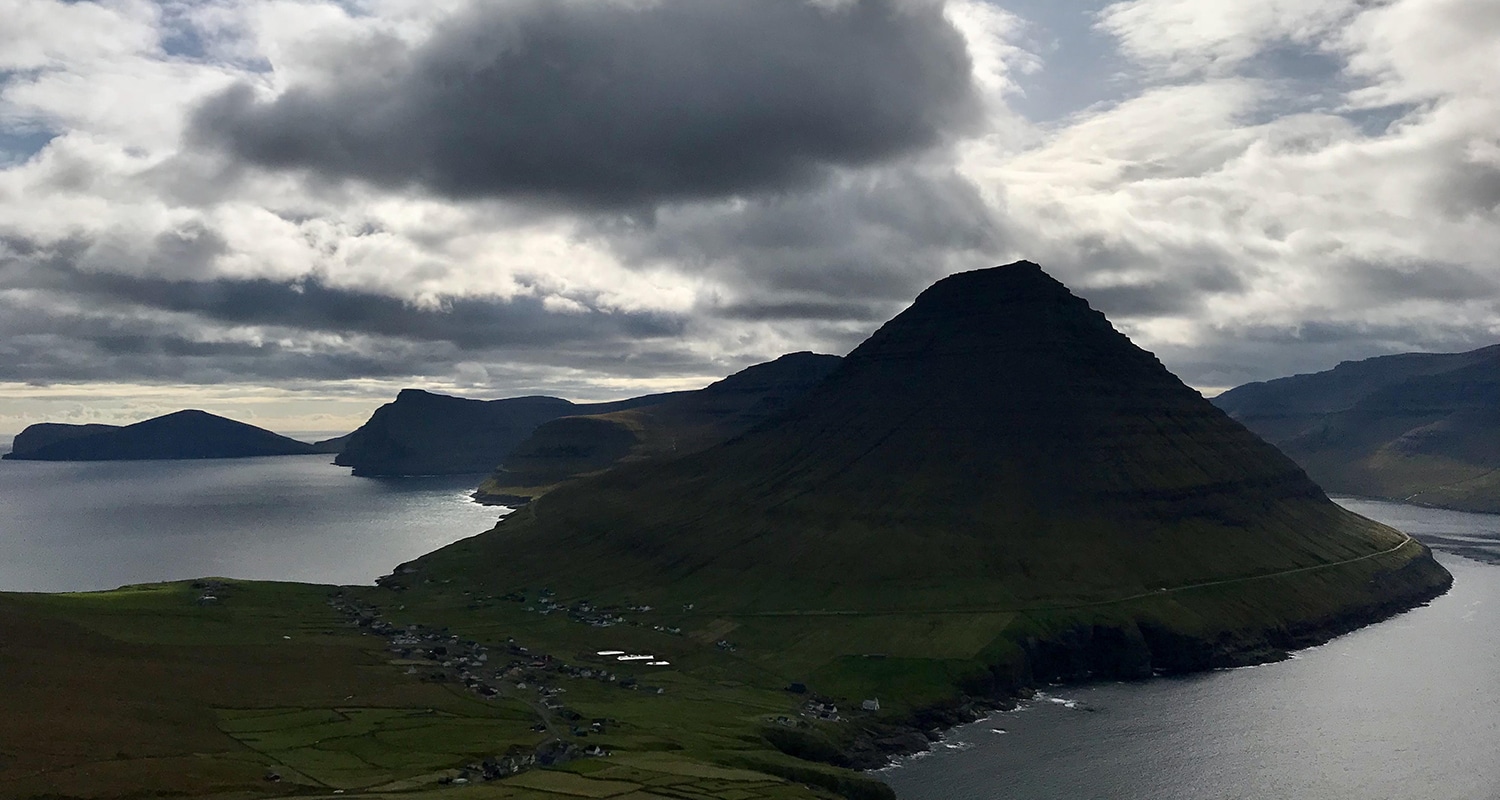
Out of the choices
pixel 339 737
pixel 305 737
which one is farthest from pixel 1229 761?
pixel 305 737

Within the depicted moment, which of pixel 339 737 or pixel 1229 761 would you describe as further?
pixel 1229 761

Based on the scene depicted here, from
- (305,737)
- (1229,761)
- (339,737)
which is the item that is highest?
(305,737)

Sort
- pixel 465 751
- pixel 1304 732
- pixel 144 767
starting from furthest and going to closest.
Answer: pixel 1304 732, pixel 465 751, pixel 144 767

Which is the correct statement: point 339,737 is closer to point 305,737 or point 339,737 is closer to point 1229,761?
point 305,737

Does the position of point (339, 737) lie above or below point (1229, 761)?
above

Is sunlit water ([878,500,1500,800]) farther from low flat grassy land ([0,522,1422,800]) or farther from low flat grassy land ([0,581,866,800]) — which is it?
low flat grassy land ([0,581,866,800])

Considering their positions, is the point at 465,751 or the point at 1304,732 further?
the point at 1304,732

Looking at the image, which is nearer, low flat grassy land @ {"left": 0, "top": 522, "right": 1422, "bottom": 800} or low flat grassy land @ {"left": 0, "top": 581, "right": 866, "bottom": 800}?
low flat grassy land @ {"left": 0, "top": 581, "right": 866, "bottom": 800}

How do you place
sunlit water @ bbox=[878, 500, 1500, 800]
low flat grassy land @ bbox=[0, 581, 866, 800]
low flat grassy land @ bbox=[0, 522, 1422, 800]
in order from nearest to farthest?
low flat grassy land @ bbox=[0, 581, 866, 800] < low flat grassy land @ bbox=[0, 522, 1422, 800] < sunlit water @ bbox=[878, 500, 1500, 800]

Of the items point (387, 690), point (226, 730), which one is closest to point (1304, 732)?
point (387, 690)

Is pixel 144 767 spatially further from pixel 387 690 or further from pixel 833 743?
pixel 833 743

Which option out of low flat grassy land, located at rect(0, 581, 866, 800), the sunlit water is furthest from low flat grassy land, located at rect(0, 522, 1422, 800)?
the sunlit water
